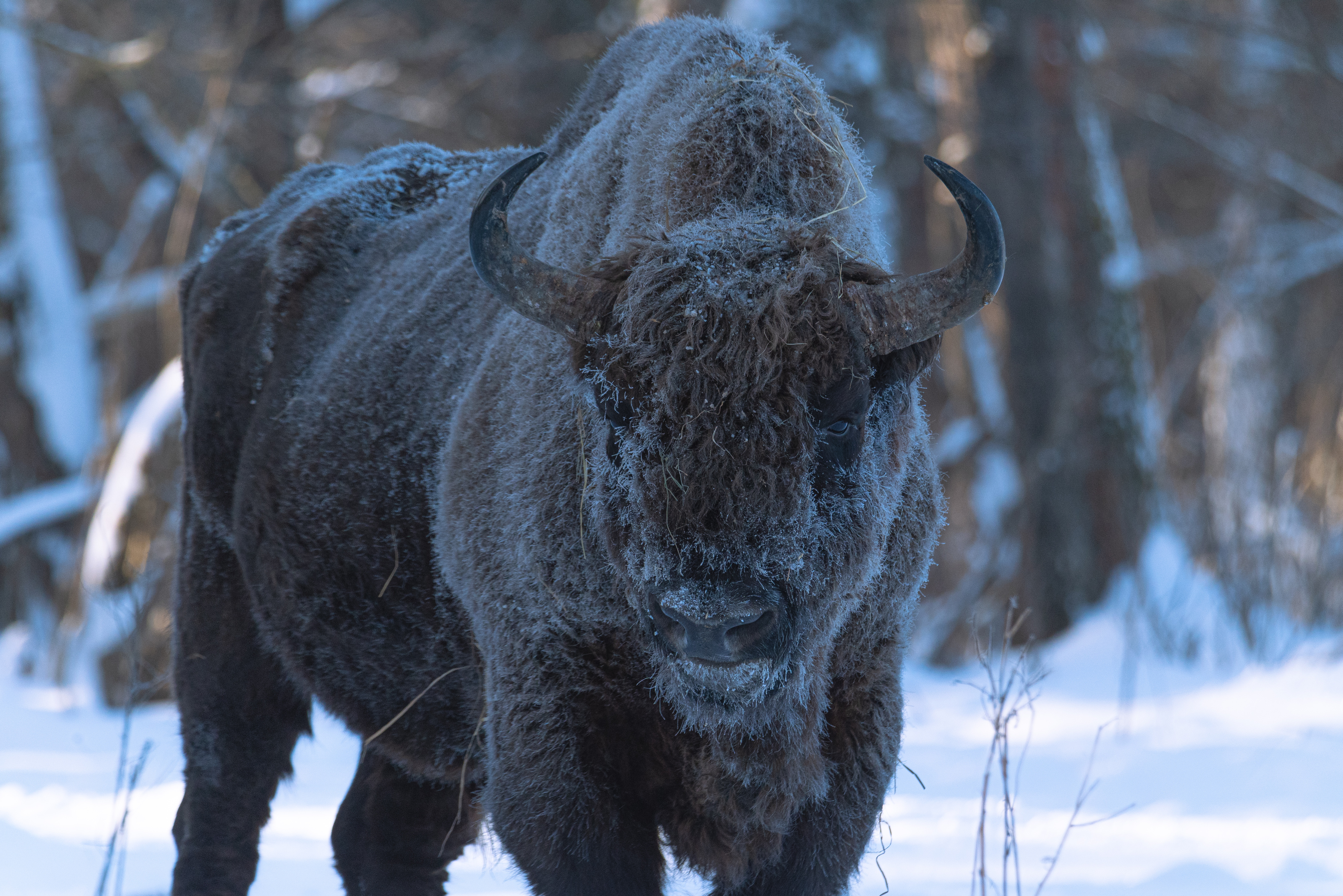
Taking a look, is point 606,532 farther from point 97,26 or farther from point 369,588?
point 97,26

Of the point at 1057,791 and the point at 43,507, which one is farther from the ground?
the point at 43,507

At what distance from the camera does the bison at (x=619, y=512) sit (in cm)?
292

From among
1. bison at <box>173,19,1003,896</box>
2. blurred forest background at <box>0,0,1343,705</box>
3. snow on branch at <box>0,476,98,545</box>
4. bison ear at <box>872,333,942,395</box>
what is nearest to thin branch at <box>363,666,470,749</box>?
bison at <box>173,19,1003,896</box>

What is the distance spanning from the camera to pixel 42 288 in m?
12.4

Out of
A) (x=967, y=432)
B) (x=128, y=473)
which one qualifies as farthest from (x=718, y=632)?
(x=967, y=432)

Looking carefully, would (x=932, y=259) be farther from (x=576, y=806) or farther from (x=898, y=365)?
(x=576, y=806)

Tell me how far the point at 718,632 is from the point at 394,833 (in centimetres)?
253

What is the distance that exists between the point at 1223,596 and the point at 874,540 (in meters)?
6.55

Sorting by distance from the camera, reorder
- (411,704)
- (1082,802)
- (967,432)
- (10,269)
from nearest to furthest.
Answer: (411,704) → (1082,802) → (10,269) → (967,432)

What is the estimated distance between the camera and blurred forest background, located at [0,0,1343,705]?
30.7 feet

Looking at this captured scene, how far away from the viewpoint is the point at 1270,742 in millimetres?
6379

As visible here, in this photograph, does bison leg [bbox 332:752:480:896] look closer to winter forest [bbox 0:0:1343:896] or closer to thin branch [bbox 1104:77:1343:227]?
winter forest [bbox 0:0:1343:896]

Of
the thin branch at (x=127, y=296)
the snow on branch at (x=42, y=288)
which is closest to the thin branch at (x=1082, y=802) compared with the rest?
the snow on branch at (x=42, y=288)

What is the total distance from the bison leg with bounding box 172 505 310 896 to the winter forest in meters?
0.28
